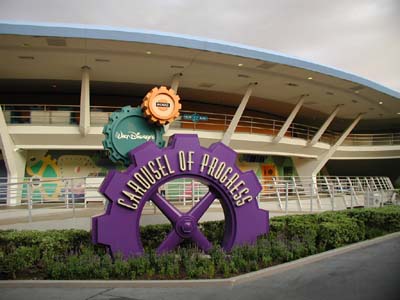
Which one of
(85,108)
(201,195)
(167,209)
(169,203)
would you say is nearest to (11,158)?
(85,108)

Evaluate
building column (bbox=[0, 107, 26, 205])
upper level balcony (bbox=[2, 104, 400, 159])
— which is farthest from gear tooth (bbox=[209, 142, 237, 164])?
building column (bbox=[0, 107, 26, 205])

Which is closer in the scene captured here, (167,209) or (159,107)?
(167,209)

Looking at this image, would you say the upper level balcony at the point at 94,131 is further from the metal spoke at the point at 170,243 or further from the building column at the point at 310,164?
the metal spoke at the point at 170,243

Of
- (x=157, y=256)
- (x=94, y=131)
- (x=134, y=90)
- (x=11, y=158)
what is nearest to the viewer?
(x=157, y=256)

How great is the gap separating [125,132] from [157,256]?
356cm

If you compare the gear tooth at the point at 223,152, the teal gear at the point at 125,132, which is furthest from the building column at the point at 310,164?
the gear tooth at the point at 223,152

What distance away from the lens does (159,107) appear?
10641 mm

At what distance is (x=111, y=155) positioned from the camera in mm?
10727

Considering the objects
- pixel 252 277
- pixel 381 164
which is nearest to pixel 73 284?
pixel 252 277

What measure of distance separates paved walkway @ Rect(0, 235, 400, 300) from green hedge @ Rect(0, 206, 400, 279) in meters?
0.61

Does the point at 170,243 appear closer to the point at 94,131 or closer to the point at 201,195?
the point at 201,195

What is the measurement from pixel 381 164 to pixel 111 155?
33.0m

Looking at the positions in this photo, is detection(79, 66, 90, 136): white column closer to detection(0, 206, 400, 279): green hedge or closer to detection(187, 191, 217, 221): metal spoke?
detection(0, 206, 400, 279): green hedge

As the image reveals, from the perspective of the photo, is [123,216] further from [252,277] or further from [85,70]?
[85,70]
